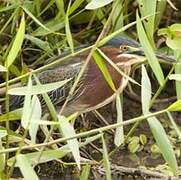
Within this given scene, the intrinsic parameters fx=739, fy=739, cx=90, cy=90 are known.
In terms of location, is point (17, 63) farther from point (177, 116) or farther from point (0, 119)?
point (0, 119)

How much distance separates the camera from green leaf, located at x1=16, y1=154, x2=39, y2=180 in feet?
6.20

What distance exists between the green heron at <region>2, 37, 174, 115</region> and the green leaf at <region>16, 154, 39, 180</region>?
4.25 ft

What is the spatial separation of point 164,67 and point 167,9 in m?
0.36

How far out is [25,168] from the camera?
1901mm

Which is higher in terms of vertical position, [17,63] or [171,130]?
[17,63]

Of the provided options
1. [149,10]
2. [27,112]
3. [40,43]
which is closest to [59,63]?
[40,43]

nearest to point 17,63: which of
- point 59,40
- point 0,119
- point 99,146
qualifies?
point 59,40

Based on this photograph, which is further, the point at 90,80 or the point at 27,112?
the point at 90,80

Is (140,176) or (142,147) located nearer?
(140,176)

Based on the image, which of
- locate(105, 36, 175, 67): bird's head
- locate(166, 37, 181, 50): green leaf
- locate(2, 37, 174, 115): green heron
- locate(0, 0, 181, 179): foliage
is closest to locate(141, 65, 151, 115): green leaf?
locate(0, 0, 181, 179): foliage

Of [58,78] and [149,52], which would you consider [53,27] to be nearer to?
[58,78]

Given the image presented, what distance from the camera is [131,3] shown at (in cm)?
364

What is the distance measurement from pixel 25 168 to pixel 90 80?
1476 millimetres

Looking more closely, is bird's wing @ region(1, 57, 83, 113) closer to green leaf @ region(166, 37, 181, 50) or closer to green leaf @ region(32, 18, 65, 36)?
green leaf @ region(32, 18, 65, 36)
